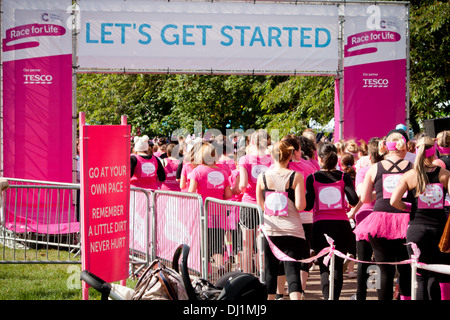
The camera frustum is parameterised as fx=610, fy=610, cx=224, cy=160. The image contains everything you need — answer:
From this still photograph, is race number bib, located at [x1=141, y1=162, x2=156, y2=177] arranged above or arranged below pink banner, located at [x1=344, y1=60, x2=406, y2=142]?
below

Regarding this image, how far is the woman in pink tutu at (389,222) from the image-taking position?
5.93 m

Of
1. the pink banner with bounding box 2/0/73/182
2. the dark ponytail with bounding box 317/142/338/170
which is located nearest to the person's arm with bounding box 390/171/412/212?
the dark ponytail with bounding box 317/142/338/170

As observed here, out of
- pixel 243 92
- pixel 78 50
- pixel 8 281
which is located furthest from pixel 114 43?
pixel 243 92

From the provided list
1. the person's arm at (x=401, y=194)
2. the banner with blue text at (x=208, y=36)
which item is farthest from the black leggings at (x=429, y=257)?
the banner with blue text at (x=208, y=36)

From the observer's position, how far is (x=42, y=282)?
7754mm

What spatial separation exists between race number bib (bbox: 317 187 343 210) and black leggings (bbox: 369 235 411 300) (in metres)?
0.48

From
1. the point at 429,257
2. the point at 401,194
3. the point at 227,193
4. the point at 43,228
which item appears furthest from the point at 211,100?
the point at 429,257

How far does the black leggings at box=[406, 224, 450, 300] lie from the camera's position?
5367 mm

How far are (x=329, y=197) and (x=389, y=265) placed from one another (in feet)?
2.91

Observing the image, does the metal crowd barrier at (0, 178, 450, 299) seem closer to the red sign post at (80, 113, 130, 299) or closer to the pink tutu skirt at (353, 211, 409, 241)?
the pink tutu skirt at (353, 211, 409, 241)

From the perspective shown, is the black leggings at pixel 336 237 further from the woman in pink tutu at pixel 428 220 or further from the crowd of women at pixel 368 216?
the woman in pink tutu at pixel 428 220

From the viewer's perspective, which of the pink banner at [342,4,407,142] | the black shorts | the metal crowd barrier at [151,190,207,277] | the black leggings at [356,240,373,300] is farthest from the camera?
the pink banner at [342,4,407,142]

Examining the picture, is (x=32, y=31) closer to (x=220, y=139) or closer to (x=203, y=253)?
(x=220, y=139)
